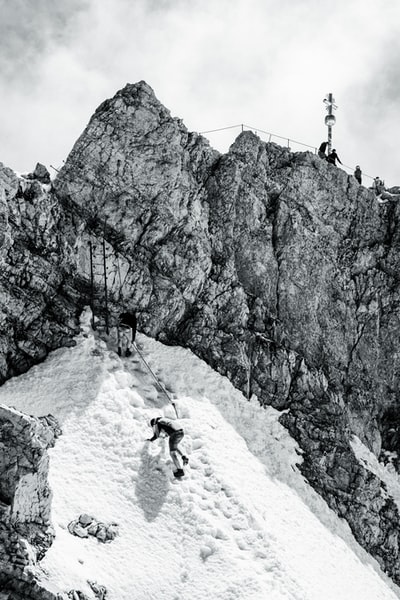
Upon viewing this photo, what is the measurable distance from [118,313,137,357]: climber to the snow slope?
0.43 m

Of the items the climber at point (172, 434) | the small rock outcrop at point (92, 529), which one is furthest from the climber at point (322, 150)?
the small rock outcrop at point (92, 529)

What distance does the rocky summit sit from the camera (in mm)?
26797

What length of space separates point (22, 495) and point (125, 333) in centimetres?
1148

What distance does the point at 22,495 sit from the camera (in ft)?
53.3

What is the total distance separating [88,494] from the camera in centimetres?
1988

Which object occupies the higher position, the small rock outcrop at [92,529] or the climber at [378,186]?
the climber at [378,186]

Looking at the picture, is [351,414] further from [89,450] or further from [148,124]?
[148,124]

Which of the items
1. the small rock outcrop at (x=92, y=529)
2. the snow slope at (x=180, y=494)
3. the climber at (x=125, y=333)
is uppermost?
the climber at (x=125, y=333)

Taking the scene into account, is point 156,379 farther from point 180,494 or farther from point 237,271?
point 237,271

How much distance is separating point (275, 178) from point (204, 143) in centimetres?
433

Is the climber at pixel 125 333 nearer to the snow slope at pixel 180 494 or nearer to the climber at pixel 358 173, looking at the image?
the snow slope at pixel 180 494

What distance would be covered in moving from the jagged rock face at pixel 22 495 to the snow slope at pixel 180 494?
0.65 meters

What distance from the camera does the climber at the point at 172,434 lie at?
70.4 ft

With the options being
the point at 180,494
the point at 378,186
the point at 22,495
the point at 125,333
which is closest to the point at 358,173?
the point at 378,186
